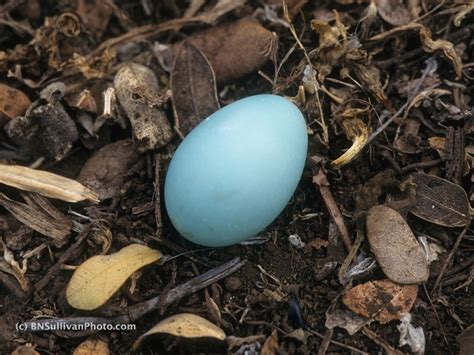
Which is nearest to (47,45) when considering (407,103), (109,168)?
(109,168)

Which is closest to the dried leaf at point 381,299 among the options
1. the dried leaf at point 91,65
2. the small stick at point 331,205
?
the small stick at point 331,205

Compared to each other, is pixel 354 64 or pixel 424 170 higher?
pixel 354 64

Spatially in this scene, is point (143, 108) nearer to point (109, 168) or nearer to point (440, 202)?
point (109, 168)

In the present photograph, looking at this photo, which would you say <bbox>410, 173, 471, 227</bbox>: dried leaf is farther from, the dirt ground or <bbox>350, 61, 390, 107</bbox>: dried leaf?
<bbox>350, 61, 390, 107</bbox>: dried leaf

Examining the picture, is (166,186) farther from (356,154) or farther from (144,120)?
(356,154)

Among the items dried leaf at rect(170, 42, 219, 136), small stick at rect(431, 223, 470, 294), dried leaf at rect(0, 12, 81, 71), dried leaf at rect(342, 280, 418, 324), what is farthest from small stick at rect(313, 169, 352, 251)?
dried leaf at rect(0, 12, 81, 71)

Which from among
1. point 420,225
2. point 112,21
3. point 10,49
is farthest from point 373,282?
point 10,49
